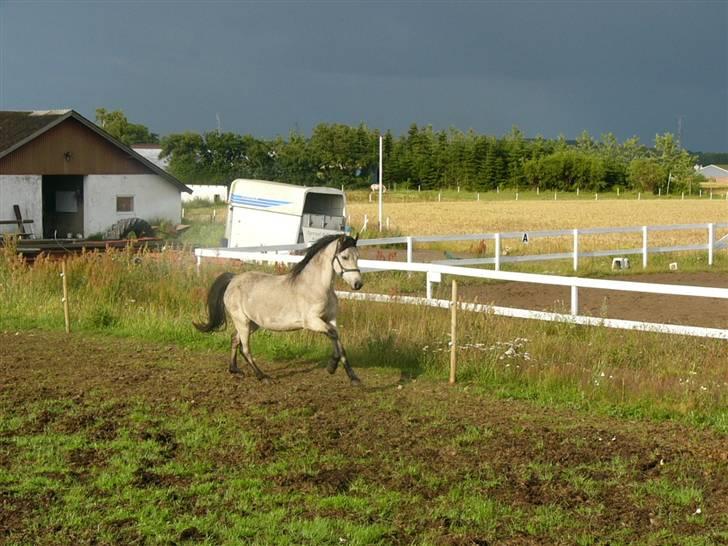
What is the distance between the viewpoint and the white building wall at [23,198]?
34469 millimetres

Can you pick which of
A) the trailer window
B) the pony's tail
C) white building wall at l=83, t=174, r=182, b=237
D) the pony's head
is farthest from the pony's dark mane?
white building wall at l=83, t=174, r=182, b=237

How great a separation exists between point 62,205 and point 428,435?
1291 inches

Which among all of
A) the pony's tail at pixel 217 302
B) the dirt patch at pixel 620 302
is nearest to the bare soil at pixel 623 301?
the dirt patch at pixel 620 302

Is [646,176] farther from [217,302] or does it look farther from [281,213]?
[217,302]

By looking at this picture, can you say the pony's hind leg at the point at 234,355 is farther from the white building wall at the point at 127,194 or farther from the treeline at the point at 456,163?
the treeline at the point at 456,163

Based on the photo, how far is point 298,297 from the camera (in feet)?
36.0

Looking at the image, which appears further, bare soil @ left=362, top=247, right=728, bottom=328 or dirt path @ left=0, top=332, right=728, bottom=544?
bare soil @ left=362, top=247, right=728, bottom=328

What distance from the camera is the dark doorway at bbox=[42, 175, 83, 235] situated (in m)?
38.0

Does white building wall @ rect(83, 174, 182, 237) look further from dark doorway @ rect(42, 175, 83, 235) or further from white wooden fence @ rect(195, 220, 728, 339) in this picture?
white wooden fence @ rect(195, 220, 728, 339)

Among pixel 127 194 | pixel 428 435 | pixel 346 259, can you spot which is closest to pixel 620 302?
pixel 346 259

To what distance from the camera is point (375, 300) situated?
47.5ft

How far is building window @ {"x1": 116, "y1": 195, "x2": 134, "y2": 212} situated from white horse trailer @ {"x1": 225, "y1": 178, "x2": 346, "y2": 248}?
10.8 meters

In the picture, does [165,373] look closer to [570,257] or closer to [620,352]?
[620,352]

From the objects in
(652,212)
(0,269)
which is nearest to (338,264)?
(0,269)
